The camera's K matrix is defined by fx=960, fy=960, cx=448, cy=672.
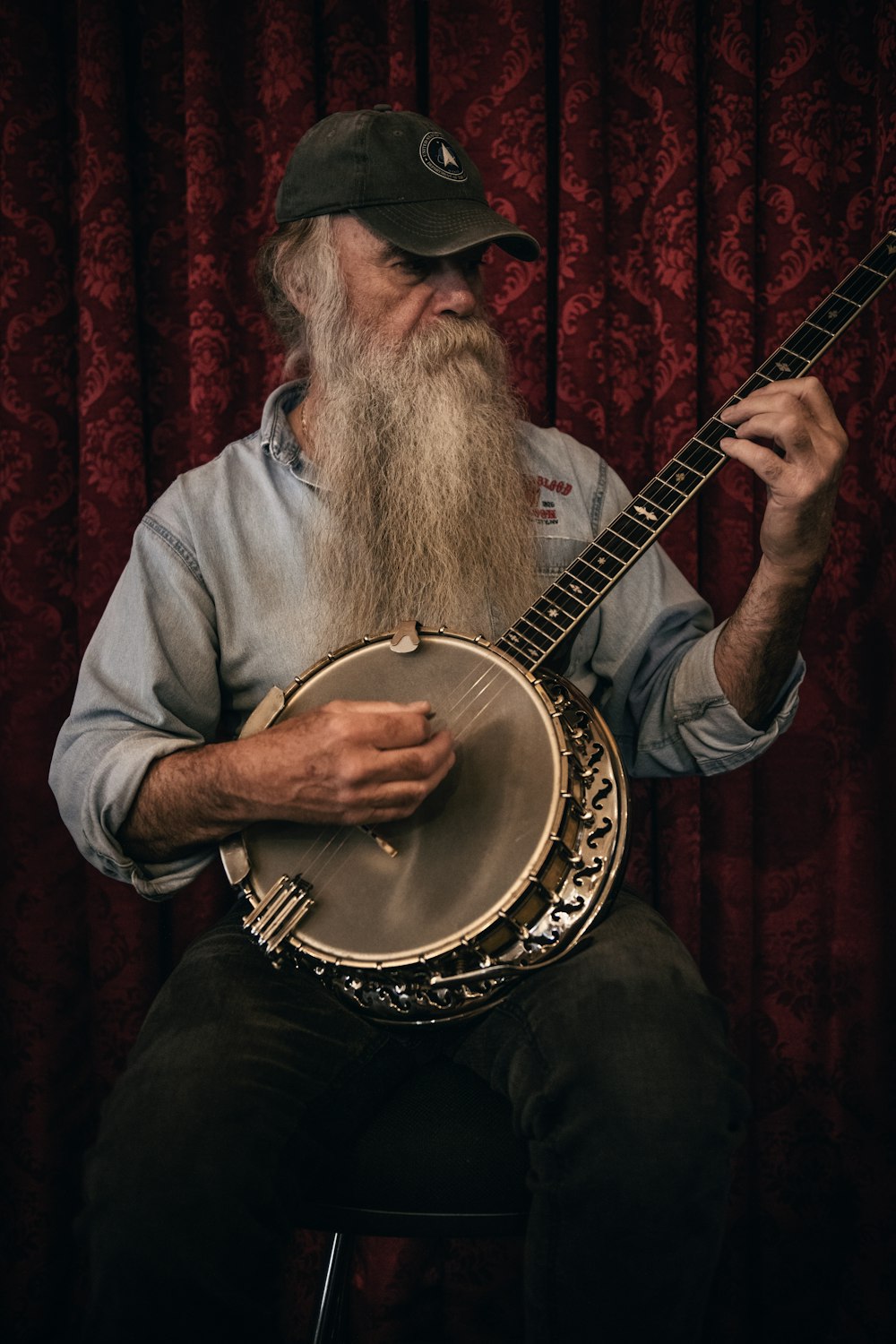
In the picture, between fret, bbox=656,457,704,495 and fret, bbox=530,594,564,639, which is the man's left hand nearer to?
fret, bbox=656,457,704,495

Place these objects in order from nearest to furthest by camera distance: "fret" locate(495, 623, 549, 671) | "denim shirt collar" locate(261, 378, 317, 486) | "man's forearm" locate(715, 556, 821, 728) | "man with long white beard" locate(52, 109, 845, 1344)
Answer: "man with long white beard" locate(52, 109, 845, 1344), "fret" locate(495, 623, 549, 671), "man's forearm" locate(715, 556, 821, 728), "denim shirt collar" locate(261, 378, 317, 486)

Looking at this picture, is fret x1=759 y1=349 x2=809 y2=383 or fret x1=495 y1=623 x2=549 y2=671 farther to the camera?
fret x1=759 y1=349 x2=809 y2=383

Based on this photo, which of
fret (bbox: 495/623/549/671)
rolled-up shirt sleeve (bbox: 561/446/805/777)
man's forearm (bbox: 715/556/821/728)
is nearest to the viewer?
fret (bbox: 495/623/549/671)

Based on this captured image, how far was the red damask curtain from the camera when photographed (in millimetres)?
1636

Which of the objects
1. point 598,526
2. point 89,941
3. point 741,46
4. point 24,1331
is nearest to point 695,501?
point 598,526

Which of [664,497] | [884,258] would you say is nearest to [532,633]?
[664,497]

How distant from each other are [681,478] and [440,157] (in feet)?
2.01

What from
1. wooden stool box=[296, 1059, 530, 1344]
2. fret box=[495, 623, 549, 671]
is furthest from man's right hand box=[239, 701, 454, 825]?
wooden stool box=[296, 1059, 530, 1344]

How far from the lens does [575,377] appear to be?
169cm

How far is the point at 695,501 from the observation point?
173 centimetres

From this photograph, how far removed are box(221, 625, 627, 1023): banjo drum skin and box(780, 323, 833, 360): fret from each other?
0.52m

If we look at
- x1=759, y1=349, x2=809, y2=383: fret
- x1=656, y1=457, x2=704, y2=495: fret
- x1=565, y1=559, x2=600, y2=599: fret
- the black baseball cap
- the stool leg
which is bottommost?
the stool leg

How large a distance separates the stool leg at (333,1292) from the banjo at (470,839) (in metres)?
0.42

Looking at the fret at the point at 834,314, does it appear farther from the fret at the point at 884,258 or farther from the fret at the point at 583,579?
the fret at the point at 583,579
